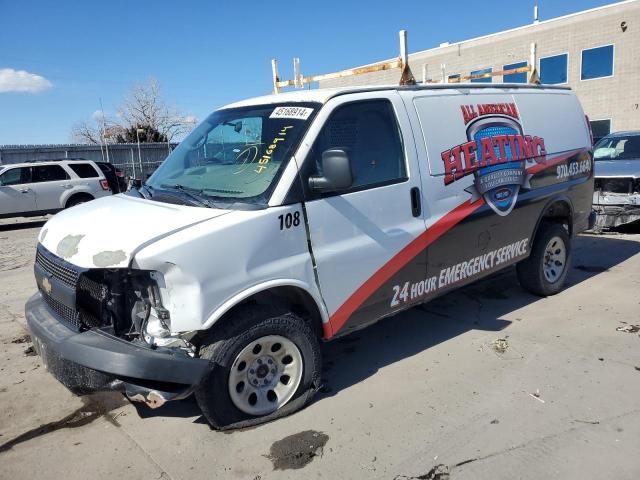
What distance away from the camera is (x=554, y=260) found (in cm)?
597

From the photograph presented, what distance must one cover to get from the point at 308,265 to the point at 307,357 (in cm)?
63

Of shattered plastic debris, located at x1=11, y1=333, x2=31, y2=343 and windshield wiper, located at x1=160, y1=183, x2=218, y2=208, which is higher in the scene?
windshield wiper, located at x1=160, y1=183, x2=218, y2=208

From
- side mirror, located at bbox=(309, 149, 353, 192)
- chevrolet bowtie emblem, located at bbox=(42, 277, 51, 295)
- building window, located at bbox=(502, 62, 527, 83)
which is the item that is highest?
building window, located at bbox=(502, 62, 527, 83)

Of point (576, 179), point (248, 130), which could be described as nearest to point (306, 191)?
point (248, 130)

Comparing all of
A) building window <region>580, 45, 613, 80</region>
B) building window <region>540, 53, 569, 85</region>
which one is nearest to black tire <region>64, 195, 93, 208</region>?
building window <region>540, 53, 569, 85</region>

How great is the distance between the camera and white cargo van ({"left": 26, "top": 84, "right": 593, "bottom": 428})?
9.92 feet

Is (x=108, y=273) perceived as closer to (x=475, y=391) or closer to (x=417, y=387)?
(x=417, y=387)

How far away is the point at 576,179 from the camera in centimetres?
593

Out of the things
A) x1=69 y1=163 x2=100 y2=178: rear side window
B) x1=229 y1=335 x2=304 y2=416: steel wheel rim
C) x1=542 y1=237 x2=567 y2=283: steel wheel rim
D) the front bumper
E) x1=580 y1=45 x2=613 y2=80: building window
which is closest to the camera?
the front bumper

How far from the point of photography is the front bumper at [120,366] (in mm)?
2898

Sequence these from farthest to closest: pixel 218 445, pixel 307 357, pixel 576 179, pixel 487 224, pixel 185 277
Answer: pixel 576 179
pixel 487 224
pixel 307 357
pixel 218 445
pixel 185 277

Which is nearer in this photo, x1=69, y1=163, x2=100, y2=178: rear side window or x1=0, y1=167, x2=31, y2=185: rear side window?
x1=0, y1=167, x2=31, y2=185: rear side window

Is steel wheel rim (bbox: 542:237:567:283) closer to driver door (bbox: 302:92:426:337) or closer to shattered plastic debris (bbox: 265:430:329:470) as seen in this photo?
driver door (bbox: 302:92:426:337)

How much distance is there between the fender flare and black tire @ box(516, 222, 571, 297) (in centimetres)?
304
